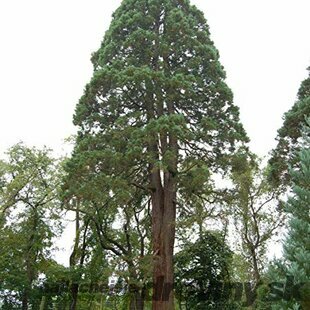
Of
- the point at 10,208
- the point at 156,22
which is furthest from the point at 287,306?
the point at 10,208

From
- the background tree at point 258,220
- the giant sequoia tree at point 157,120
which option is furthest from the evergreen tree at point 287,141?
the background tree at point 258,220

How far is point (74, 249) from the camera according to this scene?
1661cm

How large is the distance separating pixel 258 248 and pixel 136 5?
10975mm

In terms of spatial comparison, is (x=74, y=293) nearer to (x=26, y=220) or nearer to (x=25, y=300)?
(x=25, y=300)

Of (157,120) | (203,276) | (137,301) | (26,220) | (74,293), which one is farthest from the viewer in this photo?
(26,220)

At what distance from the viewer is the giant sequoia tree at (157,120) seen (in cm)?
943

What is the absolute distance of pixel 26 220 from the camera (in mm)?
16688

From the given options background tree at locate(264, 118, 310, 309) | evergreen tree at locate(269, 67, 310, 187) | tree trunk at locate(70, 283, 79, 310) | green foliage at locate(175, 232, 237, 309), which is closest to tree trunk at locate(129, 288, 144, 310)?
tree trunk at locate(70, 283, 79, 310)

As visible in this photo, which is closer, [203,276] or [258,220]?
[203,276]

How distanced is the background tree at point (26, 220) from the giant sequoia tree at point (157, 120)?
20.2 feet

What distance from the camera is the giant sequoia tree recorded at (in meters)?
9.43

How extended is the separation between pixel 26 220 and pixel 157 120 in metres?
9.76

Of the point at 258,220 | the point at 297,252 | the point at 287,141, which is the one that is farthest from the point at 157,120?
the point at 258,220

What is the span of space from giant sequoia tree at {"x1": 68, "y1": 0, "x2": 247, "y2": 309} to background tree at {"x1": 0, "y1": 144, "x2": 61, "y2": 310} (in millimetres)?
6151
